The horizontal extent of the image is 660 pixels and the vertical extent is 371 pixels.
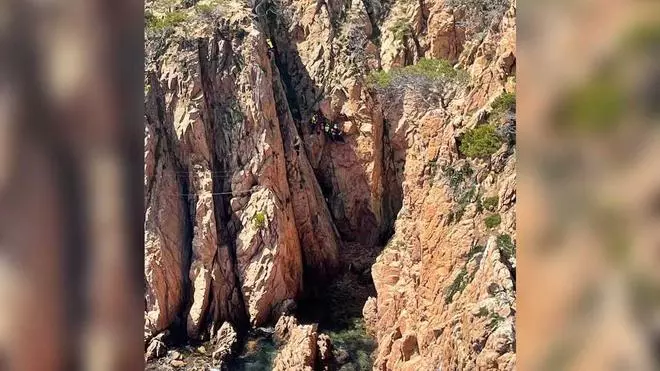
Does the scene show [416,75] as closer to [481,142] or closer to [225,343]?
[481,142]

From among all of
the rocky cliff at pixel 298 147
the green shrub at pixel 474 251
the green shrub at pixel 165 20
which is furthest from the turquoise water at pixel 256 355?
the green shrub at pixel 165 20
